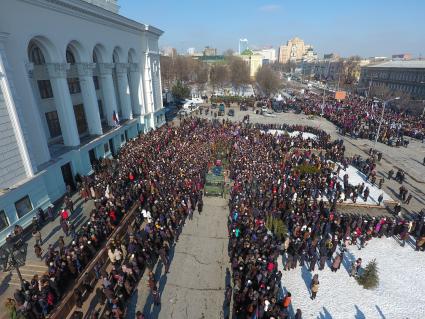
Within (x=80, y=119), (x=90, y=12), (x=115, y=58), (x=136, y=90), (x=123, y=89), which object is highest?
(x=90, y=12)

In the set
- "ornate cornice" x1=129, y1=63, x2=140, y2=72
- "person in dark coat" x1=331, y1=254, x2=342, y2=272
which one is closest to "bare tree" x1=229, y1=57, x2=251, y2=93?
"ornate cornice" x1=129, y1=63, x2=140, y2=72

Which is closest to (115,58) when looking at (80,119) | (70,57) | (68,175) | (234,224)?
(70,57)

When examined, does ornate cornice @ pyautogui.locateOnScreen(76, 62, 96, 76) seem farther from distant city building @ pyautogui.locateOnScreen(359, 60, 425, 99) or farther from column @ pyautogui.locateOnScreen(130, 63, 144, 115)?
distant city building @ pyautogui.locateOnScreen(359, 60, 425, 99)

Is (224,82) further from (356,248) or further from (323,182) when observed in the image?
(356,248)

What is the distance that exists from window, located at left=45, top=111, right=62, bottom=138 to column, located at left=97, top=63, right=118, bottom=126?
528cm

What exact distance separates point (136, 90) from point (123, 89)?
10.6 feet

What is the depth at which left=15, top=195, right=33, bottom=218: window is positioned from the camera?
43.4 feet

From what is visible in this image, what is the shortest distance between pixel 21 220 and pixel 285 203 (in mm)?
13291

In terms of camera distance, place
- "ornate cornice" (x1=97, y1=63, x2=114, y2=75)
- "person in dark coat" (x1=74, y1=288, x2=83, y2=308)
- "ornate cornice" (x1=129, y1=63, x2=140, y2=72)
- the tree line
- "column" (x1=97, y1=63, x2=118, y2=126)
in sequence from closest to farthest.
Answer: "person in dark coat" (x1=74, y1=288, x2=83, y2=308)
"ornate cornice" (x1=97, y1=63, x2=114, y2=75)
"column" (x1=97, y1=63, x2=118, y2=126)
"ornate cornice" (x1=129, y1=63, x2=140, y2=72)
the tree line

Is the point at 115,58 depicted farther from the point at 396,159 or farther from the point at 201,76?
the point at 201,76

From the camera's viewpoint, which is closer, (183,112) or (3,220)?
(3,220)

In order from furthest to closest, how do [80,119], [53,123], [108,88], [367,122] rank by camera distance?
[367,122]
[108,88]
[80,119]
[53,123]

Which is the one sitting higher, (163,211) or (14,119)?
(14,119)

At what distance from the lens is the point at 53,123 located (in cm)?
1905
